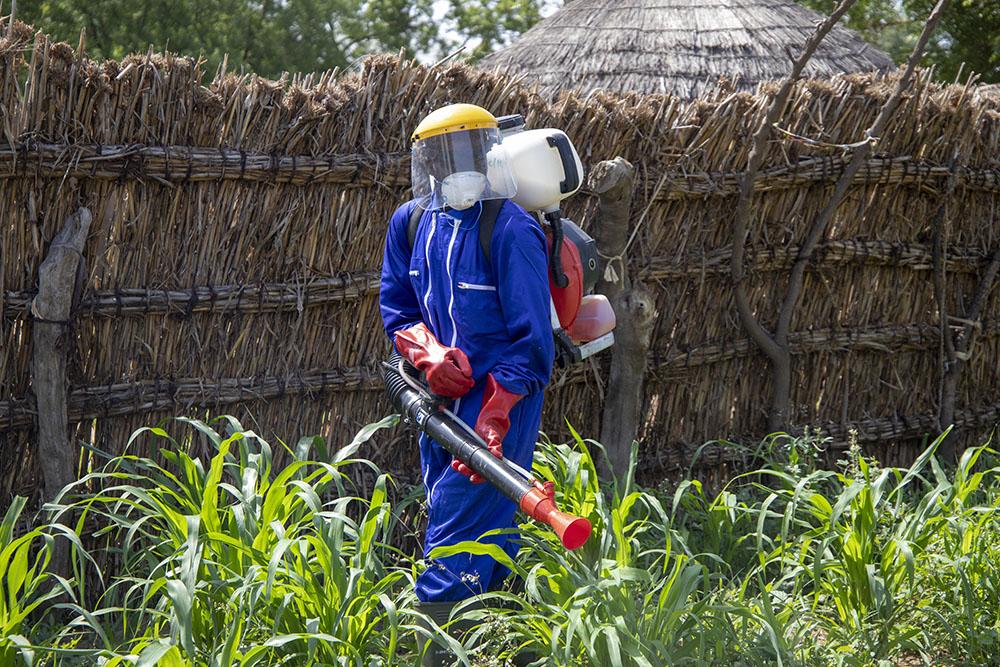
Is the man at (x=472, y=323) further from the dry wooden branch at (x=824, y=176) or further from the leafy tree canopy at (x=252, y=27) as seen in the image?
the leafy tree canopy at (x=252, y=27)

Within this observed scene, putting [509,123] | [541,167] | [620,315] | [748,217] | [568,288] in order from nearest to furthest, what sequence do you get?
[541,167] → [568,288] → [509,123] → [620,315] → [748,217]

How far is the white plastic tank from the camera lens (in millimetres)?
3447

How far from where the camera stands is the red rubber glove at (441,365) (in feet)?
10.7

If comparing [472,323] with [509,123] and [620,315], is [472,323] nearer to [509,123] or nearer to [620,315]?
[509,123]

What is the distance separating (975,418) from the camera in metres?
6.12

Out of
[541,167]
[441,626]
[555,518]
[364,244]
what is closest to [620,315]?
[364,244]

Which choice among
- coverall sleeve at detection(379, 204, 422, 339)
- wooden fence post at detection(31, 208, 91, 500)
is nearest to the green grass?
wooden fence post at detection(31, 208, 91, 500)

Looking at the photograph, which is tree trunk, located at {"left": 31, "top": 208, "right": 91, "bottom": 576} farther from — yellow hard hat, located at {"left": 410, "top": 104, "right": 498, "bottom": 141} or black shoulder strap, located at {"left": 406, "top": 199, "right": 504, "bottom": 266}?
black shoulder strap, located at {"left": 406, "top": 199, "right": 504, "bottom": 266}

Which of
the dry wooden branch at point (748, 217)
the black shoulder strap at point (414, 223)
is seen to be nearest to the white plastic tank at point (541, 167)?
the black shoulder strap at point (414, 223)

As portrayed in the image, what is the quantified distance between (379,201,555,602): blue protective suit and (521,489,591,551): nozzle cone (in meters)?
0.43

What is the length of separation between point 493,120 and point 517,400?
82 centimetres

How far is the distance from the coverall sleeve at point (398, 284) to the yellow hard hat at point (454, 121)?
38 centimetres

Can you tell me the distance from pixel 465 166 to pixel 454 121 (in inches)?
5.2

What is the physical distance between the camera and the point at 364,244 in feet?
14.4
